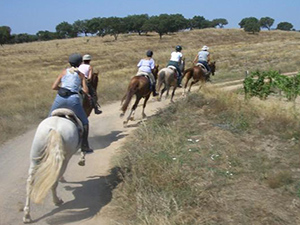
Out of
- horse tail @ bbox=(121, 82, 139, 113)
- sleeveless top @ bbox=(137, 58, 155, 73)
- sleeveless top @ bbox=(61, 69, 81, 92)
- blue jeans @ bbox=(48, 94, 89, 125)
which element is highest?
sleeveless top @ bbox=(61, 69, 81, 92)

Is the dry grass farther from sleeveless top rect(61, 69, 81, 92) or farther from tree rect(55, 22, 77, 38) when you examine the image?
tree rect(55, 22, 77, 38)

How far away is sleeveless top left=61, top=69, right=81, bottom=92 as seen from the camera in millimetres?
7047

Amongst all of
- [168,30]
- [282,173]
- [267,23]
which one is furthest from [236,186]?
[267,23]

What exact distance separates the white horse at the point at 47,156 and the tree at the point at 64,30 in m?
121

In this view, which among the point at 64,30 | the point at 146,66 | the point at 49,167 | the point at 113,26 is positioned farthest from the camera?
the point at 64,30

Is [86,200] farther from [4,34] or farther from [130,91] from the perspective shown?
[4,34]

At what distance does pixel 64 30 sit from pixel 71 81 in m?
121

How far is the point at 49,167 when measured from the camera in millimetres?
5758

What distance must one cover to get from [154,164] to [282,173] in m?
2.45

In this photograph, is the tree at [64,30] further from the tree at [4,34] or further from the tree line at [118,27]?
the tree at [4,34]

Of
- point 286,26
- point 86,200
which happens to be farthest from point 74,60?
point 286,26

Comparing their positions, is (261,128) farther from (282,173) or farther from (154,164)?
(154,164)

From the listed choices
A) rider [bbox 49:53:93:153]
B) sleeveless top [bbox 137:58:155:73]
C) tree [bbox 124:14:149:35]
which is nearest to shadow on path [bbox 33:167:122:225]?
rider [bbox 49:53:93:153]

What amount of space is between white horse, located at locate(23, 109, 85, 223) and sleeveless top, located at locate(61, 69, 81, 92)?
3.24 feet
